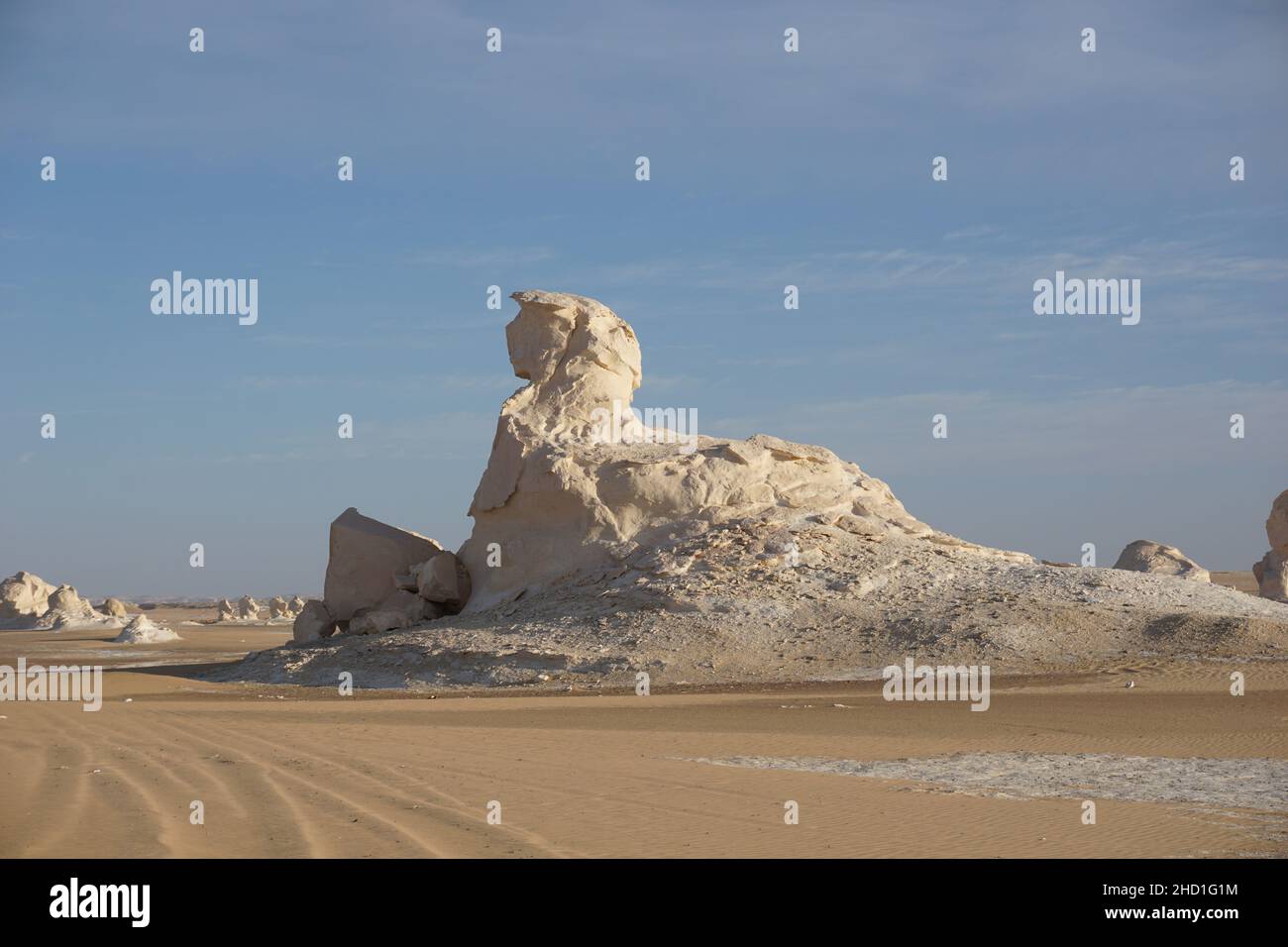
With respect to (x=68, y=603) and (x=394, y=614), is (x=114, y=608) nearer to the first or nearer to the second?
(x=68, y=603)

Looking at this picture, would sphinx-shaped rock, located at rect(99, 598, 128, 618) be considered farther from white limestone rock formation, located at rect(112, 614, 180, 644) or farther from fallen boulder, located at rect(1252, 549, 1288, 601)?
fallen boulder, located at rect(1252, 549, 1288, 601)

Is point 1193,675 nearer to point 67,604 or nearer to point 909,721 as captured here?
point 909,721

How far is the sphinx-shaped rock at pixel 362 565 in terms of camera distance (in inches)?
1287

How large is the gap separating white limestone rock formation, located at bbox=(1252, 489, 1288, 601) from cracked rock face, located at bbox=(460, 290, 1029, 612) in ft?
77.6

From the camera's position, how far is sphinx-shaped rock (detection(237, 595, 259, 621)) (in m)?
80.3

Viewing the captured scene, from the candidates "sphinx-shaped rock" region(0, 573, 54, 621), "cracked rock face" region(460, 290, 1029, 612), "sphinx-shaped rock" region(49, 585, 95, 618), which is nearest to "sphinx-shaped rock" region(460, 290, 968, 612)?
"cracked rock face" region(460, 290, 1029, 612)

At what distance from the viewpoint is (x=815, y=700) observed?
21.3 metres

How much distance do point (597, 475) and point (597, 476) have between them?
3 centimetres

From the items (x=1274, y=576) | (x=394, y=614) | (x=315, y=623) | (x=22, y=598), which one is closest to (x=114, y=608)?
(x=22, y=598)

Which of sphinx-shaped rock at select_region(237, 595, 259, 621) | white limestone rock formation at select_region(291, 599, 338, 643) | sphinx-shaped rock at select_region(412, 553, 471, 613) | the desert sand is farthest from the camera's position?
sphinx-shaped rock at select_region(237, 595, 259, 621)

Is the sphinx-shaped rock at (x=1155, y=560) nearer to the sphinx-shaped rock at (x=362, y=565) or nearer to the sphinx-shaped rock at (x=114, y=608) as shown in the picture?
the sphinx-shaped rock at (x=362, y=565)
